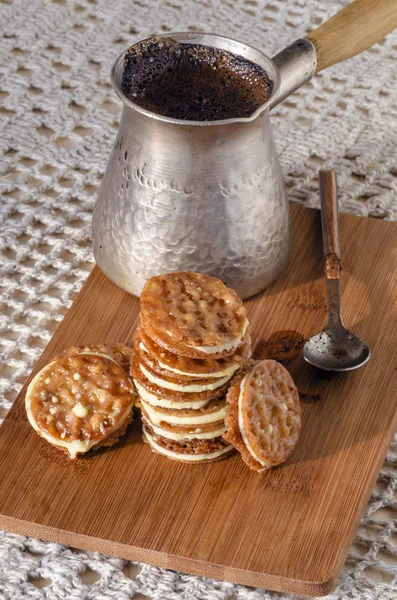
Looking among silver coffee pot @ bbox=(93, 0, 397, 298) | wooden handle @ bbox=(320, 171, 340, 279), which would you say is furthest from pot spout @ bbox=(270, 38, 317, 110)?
wooden handle @ bbox=(320, 171, 340, 279)

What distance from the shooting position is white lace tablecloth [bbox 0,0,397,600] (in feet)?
3.75

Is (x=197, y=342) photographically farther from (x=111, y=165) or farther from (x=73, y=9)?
(x=73, y=9)

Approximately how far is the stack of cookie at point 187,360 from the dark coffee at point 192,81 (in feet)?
0.85

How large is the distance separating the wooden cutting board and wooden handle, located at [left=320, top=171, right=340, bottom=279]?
0.09 meters

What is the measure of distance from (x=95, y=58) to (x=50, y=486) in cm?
100

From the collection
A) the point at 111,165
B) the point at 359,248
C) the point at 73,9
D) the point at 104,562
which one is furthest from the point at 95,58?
the point at 104,562

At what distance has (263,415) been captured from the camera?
117 centimetres

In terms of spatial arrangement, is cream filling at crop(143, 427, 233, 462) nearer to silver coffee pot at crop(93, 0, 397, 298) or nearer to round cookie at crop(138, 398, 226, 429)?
round cookie at crop(138, 398, 226, 429)

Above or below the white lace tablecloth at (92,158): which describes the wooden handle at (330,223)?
above

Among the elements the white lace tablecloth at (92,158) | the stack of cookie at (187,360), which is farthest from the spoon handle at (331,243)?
the stack of cookie at (187,360)

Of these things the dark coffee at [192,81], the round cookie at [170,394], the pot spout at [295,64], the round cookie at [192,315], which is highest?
the pot spout at [295,64]

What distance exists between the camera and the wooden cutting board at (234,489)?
111 centimetres

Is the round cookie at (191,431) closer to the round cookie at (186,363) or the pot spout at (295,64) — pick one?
the round cookie at (186,363)

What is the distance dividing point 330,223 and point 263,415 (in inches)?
17.3
